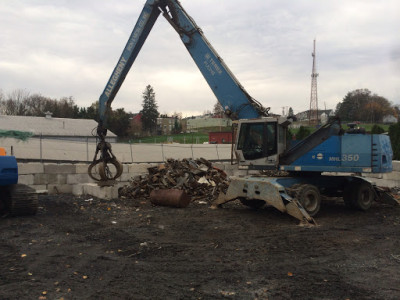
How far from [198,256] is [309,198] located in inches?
159

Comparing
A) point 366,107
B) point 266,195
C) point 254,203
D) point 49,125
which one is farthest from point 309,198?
point 366,107

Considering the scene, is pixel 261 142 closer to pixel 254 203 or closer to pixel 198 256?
pixel 254 203

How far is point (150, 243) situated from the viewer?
6.68 meters

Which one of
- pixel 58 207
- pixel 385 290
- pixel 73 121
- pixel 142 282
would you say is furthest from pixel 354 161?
pixel 73 121

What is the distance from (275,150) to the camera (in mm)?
9258

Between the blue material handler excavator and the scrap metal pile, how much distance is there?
4.49 feet

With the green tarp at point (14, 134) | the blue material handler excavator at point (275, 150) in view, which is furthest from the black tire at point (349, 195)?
the green tarp at point (14, 134)

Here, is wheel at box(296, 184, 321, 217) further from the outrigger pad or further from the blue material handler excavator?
the outrigger pad

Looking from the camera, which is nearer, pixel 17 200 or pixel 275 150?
pixel 17 200

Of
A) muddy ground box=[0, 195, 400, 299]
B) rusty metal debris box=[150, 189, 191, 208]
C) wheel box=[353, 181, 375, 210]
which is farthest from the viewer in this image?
rusty metal debris box=[150, 189, 191, 208]

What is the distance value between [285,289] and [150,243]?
9.51 ft

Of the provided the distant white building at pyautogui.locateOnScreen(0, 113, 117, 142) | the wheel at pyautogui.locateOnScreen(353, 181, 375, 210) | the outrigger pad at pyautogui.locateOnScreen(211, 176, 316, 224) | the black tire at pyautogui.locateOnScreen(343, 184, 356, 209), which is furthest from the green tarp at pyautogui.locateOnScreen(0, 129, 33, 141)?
the distant white building at pyautogui.locateOnScreen(0, 113, 117, 142)

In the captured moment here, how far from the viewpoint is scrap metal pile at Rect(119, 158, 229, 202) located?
12.1 meters

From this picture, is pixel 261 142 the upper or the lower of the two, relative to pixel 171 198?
upper
